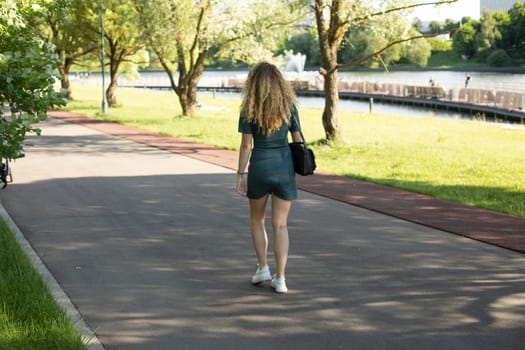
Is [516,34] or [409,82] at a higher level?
[516,34]

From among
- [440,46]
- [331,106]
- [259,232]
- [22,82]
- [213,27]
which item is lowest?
[259,232]

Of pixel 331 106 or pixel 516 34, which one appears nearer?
pixel 331 106

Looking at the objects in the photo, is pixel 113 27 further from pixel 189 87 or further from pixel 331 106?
pixel 331 106

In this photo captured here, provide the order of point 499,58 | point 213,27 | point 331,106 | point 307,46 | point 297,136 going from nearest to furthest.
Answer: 1. point 297,136
2. point 331,106
3. point 213,27
4. point 499,58
5. point 307,46

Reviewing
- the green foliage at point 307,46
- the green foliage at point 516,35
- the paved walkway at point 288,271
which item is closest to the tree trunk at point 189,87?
the paved walkway at point 288,271

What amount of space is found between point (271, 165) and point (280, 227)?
55cm

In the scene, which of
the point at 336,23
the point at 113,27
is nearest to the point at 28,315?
the point at 336,23

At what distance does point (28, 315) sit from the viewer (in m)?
5.25

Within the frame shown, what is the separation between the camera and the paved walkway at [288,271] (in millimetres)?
5102

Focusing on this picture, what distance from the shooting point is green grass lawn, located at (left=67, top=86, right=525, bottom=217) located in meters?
12.0

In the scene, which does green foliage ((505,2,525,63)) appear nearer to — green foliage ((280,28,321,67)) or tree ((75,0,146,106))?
green foliage ((280,28,321,67))

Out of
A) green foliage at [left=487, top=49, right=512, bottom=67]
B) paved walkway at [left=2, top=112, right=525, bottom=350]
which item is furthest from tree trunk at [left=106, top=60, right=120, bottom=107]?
green foliage at [left=487, top=49, right=512, bottom=67]

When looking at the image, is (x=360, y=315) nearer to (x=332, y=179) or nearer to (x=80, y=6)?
(x=332, y=179)

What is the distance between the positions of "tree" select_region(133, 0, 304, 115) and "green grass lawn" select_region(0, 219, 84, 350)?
64.3 ft
